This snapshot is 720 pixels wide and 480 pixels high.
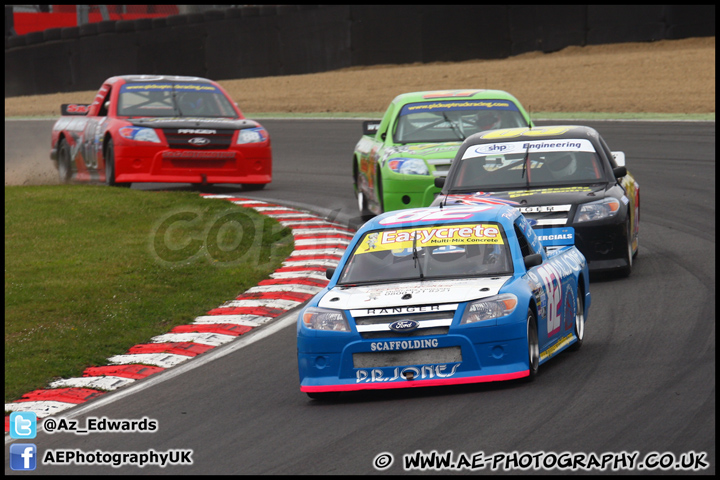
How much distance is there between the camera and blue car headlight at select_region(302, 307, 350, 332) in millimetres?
7129

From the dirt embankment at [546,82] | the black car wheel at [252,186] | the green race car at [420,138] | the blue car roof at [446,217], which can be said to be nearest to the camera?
the blue car roof at [446,217]

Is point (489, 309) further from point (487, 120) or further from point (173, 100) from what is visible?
point (173, 100)

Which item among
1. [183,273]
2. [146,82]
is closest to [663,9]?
[146,82]

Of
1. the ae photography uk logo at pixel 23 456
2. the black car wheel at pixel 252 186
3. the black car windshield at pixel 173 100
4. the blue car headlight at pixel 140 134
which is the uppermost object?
the black car windshield at pixel 173 100

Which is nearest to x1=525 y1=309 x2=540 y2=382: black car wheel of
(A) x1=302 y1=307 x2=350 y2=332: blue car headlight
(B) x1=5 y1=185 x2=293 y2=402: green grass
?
(A) x1=302 y1=307 x2=350 y2=332: blue car headlight

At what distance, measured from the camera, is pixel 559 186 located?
36.0ft

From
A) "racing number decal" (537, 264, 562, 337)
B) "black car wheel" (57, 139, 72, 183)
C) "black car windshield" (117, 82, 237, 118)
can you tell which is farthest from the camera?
"black car wheel" (57, 139, 72, 183)

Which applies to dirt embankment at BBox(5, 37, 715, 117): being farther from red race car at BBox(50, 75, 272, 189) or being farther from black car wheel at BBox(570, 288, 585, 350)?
black car wheel at BBox(570, 288, 585, 350)

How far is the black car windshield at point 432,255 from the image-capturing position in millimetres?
7672

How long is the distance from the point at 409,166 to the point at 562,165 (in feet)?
7.81

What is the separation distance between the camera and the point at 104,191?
53.2 feet

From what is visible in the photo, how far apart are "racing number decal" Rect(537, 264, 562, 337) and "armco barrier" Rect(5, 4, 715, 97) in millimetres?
22982

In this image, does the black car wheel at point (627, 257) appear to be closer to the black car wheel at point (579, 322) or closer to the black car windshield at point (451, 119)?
the black car wheel at point (579, 322)

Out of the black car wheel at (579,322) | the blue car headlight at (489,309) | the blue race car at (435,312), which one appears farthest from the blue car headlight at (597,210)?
the blue car headlight at (489,309)
